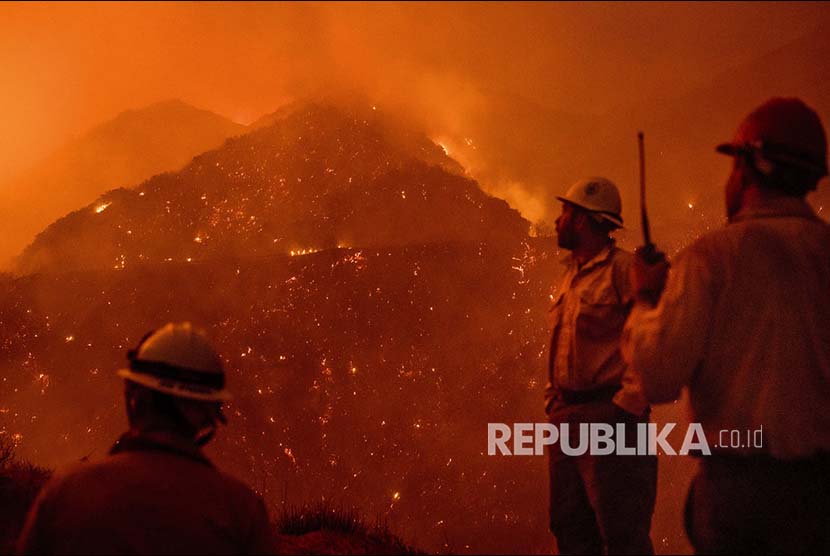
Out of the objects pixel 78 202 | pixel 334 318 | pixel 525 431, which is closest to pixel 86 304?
pixel 334 318

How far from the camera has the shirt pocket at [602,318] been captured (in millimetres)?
3674

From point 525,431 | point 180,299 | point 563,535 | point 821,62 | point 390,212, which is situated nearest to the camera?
point 563,535

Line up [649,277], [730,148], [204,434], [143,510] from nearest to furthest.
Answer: [143,510]
[204,434]
[730,148]
[649,277]

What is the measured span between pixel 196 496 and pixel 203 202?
37.5 ft

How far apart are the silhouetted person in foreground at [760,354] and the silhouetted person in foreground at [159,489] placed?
1447 mm

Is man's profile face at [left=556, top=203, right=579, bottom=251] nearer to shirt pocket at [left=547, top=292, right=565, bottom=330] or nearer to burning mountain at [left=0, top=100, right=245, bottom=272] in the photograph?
shirt pocket at [left=547, top=292, right=565, bottom=330]

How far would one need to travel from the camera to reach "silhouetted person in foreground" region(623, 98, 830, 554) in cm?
232

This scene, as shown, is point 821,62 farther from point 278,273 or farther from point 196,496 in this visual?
point 196,496

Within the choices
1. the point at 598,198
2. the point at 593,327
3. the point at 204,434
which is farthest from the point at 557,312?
the point at 204,434

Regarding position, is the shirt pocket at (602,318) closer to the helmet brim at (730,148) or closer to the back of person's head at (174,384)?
the helmet brim at (730,148)

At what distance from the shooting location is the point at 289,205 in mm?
12258

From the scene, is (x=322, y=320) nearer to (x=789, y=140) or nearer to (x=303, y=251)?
(x=303, y=251)

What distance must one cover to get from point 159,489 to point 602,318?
2.41 meters

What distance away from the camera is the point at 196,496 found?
6.60 feet
